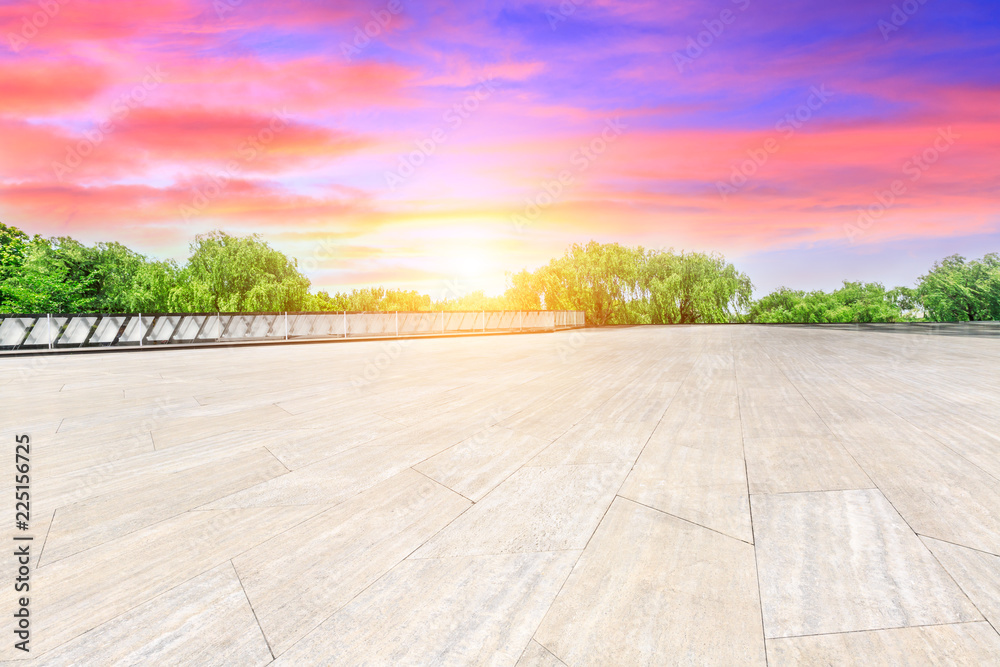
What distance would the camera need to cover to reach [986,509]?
232cm

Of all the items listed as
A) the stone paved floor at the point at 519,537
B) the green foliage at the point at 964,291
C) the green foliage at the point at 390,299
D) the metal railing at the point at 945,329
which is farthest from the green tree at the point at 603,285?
the green foliage at the point at 390,299

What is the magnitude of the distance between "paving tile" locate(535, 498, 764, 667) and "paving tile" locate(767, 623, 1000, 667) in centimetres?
9

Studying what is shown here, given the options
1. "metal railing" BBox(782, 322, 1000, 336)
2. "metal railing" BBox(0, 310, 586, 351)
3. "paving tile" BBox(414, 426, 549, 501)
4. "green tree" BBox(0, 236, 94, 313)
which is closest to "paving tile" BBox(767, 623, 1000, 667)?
"paving tile" BBox(414, 426, 549, 501)

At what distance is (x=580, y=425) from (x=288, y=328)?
824 inches

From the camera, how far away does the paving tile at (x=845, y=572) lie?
155cm

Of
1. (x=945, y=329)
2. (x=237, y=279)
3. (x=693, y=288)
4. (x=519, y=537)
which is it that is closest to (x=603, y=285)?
(x=693, y=288)

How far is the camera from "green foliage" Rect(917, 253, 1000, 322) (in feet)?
128

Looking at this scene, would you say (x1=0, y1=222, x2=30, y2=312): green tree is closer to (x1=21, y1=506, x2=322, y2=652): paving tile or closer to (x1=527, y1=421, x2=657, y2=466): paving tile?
(x1=21, y1=506, x2=322, y2=652): paving tile

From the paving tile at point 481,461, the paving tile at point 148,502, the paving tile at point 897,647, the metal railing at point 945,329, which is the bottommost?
the paving tile at point 148,502

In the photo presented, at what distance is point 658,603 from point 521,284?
4708 cm

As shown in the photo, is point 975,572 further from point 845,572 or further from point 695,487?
point 695,487

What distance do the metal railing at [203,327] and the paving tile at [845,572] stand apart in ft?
72.7

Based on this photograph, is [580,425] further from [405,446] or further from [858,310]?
[858,310]

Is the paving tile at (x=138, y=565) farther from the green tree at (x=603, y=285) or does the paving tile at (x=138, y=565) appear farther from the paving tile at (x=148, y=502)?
the green tree at (x=603, y=285)
